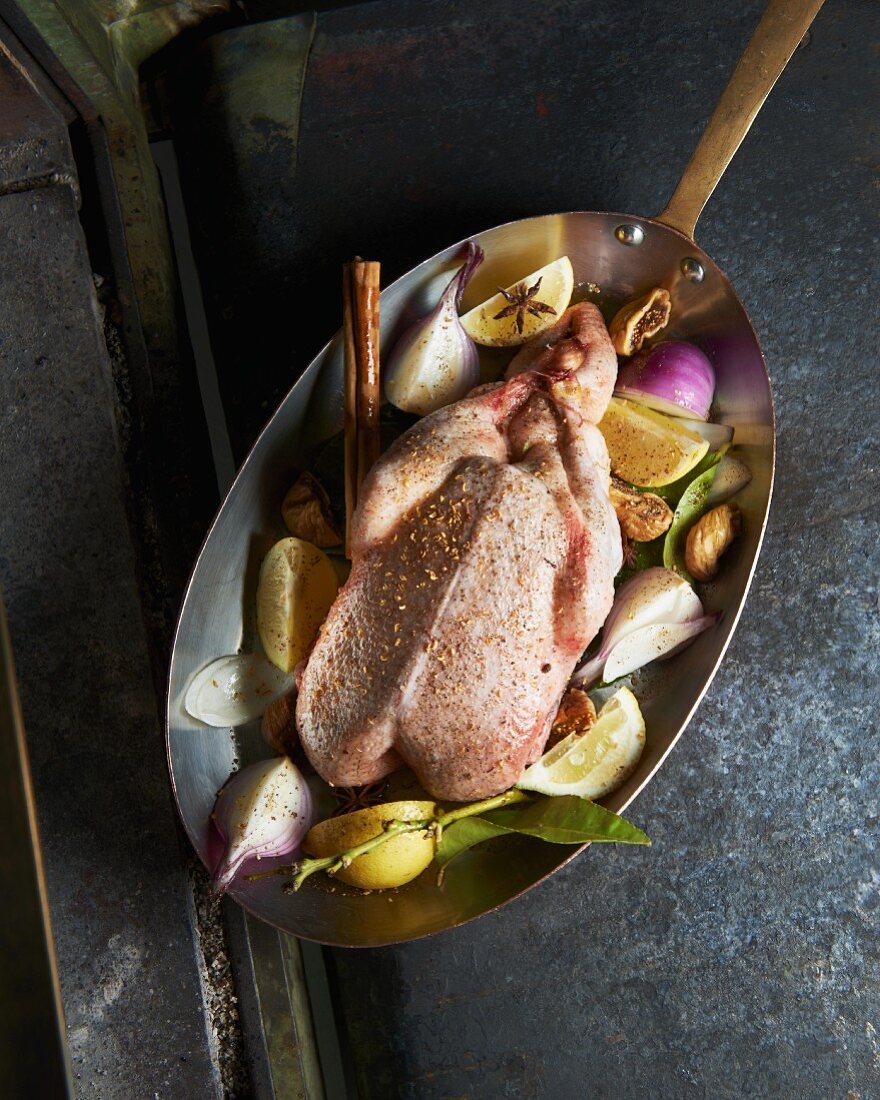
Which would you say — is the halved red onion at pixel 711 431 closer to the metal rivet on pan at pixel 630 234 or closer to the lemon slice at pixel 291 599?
the metal rivet on pan at pixel 630 234

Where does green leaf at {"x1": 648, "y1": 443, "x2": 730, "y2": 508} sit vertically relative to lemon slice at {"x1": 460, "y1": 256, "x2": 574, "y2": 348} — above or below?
below

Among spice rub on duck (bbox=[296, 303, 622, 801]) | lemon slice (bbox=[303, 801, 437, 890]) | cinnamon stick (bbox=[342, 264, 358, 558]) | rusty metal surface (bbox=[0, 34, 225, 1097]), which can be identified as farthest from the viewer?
rusty metal surface (bbox=[0, 34, 225, 1097])

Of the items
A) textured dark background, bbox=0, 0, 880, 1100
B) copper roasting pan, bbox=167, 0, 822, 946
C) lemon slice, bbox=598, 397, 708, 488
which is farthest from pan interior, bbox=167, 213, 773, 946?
textured dark background, bbox=0, 0, 880, 1100

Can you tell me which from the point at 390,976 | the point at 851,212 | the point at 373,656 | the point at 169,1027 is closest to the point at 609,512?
the point at 373,656

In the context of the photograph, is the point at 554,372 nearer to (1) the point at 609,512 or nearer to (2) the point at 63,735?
(1) the point at 609,512

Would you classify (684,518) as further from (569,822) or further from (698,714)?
(569,822)

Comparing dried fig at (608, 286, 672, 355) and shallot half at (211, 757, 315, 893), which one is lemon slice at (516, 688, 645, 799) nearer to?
shallot half at (211, 757, 315, 893)
